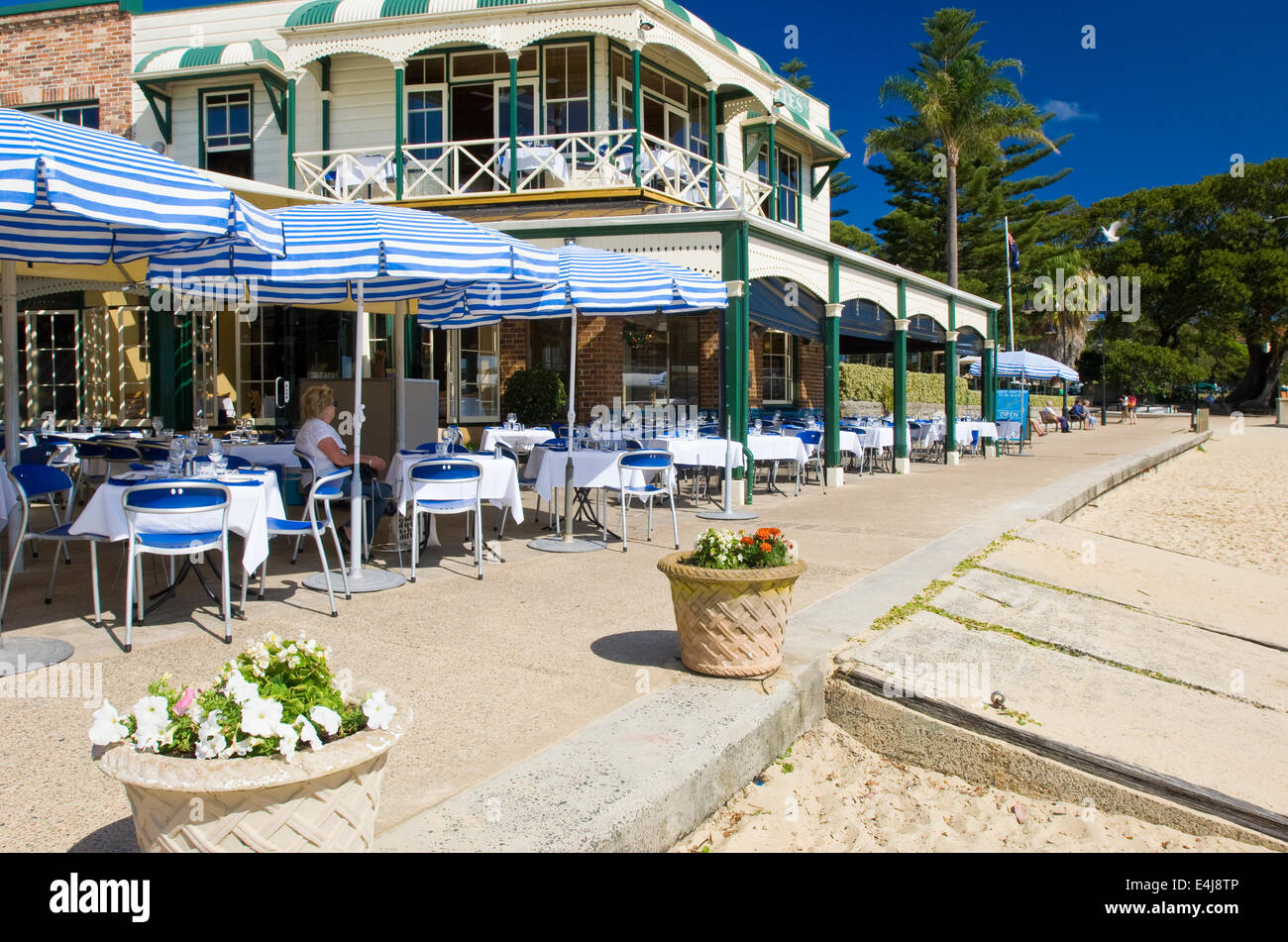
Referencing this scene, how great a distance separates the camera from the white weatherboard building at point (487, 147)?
14383 mm

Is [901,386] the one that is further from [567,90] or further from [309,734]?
[309,734]

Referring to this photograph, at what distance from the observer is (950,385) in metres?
18.7

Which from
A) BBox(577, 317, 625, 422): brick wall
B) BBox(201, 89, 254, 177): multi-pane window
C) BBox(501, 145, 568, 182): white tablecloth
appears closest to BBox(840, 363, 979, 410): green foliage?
BBox(577, 317, 625, 422): brick wall

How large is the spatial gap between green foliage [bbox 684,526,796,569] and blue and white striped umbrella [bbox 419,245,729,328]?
4.01m

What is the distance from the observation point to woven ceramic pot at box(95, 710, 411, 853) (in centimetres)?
208

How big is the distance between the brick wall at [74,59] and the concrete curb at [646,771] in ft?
59.8

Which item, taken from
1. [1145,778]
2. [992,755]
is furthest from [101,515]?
[1145,778]

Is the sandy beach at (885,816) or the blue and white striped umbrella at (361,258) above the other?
the blue and white striped umbrella at (361,258)

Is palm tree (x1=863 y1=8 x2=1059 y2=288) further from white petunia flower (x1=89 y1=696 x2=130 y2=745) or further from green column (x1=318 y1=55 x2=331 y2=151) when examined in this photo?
white petunia flower (x1=89 y1=696 x2=130 y2=745)

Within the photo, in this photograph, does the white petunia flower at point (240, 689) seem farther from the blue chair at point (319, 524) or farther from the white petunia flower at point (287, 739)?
the blue chair at point (319, 524)

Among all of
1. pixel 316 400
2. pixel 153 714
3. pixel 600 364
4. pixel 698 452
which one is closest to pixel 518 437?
pixel 698 452

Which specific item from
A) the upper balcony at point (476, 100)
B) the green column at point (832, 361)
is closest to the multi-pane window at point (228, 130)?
the upper balcony at point (476, 100)

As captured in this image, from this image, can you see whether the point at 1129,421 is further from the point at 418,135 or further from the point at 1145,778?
the point at 1145,778
